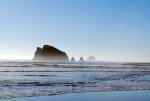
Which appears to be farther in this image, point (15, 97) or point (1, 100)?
point (15, 97)

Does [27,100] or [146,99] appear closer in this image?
[27,100]

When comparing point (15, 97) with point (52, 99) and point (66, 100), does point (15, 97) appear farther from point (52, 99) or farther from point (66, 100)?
point (66, 100)

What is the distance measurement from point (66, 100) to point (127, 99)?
4297 millimetres

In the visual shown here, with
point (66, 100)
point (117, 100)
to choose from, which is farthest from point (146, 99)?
point (66, 100)

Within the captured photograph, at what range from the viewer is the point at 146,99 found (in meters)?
13.0

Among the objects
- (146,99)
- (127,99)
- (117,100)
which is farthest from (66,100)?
(146,99)

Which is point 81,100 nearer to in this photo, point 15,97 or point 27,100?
point 27,100

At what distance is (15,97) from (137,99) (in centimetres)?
864

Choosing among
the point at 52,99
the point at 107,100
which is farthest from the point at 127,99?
the point at 52,99

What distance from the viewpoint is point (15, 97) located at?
1303 cm

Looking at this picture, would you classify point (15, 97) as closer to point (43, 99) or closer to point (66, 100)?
point (43, 99)

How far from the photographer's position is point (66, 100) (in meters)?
12.3

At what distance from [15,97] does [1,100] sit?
1319 mm

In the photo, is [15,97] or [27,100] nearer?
[27,100]
